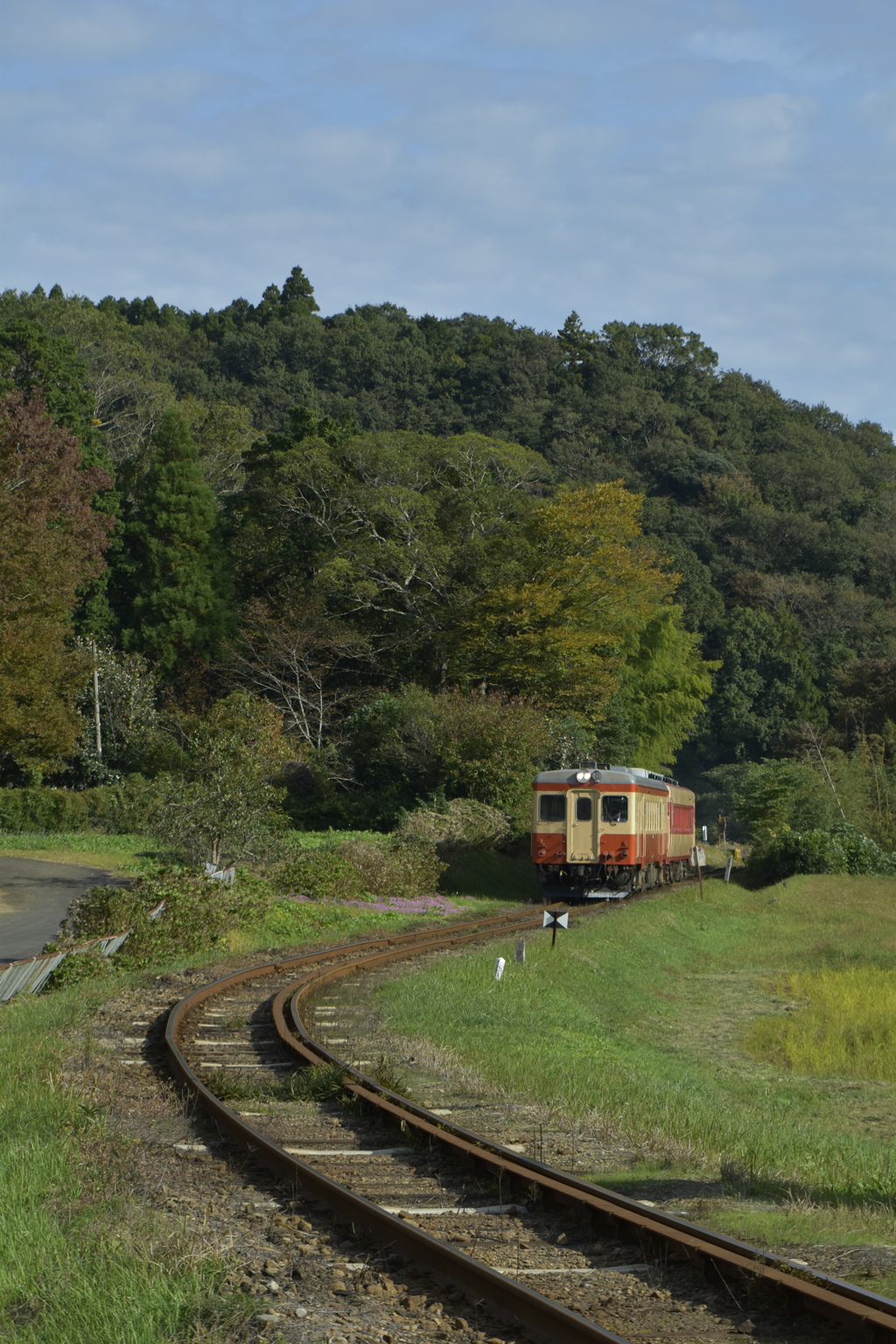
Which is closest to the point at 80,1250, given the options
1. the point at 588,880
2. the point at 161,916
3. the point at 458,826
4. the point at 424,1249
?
the point at 424,1249

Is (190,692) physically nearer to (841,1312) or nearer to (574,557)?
(574,557)

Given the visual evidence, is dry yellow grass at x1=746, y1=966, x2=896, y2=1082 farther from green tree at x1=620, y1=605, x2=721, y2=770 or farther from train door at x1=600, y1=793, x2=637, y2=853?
green tree at x1=620, y1=605, x2=721, y2=770

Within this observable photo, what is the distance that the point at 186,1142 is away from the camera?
8.12 meters

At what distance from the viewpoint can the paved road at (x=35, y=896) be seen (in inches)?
762

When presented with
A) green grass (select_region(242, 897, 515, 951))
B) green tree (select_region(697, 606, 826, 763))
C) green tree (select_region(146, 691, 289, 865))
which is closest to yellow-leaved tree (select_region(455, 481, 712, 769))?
green grass (select_region(242, 897, 515, 951))

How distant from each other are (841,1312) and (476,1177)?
2.88 m

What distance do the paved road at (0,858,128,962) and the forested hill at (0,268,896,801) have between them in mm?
20773

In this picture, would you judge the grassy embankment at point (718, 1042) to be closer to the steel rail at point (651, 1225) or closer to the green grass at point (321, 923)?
the steel rail at point (651, 1225)

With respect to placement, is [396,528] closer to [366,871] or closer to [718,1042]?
[366,871]

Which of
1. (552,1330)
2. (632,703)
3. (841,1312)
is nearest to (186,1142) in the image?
(552,1330)

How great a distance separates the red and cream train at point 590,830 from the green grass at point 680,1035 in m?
1.17

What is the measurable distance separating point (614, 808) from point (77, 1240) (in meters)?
21.9

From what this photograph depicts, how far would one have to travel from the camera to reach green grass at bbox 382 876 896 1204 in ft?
28.3

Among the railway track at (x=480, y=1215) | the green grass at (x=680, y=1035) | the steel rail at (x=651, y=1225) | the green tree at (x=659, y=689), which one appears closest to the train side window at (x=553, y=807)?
the green grass at (x=680, y=1035)
